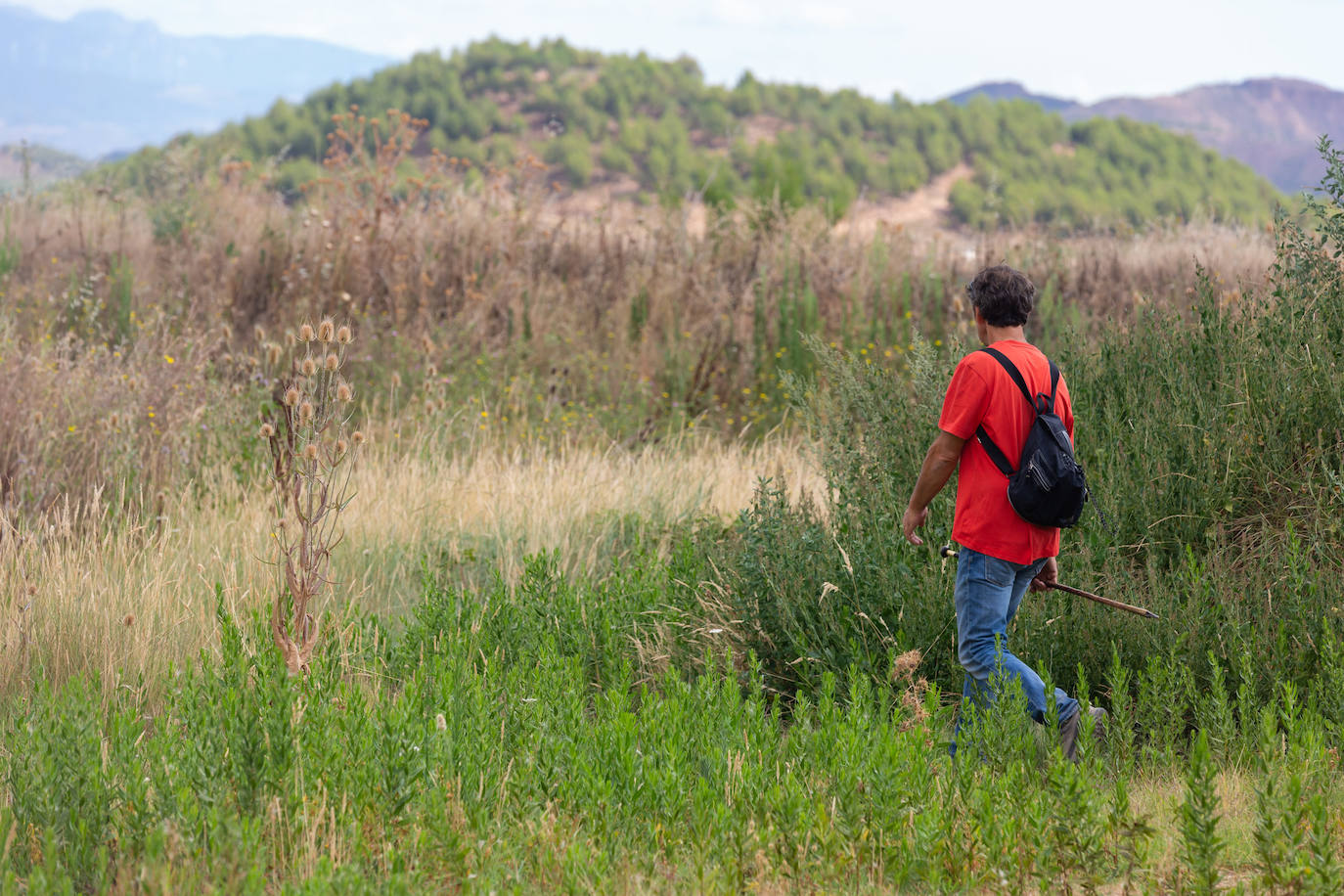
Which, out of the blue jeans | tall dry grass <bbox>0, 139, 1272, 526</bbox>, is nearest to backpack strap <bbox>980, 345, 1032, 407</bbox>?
the blue jeans

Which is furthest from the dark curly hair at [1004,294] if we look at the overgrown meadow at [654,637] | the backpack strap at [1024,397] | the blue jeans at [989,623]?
the overgrown meadow at [654,637]

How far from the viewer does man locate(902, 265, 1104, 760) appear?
3.67m

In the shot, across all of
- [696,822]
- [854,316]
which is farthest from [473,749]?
[854,316]

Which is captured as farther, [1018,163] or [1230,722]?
[1018,163]

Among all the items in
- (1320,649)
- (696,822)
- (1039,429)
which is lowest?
(696,822)

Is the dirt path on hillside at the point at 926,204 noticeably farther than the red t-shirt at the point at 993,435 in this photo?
Yes

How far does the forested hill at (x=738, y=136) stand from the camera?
43125mm

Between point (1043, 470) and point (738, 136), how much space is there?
4002 centimetres

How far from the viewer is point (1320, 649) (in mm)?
3971

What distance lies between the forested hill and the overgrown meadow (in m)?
33.0

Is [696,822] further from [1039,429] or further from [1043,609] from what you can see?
[1043,609]

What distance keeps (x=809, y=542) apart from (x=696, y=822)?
2111mm

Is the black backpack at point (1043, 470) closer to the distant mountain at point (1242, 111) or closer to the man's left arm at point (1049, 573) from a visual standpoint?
the man's left arm at point (1049, 573)

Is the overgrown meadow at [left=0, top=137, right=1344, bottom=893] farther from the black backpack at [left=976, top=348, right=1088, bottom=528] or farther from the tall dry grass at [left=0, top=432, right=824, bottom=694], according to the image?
the black backpack at [left=976, top=348, right=1088, bottom=528]
